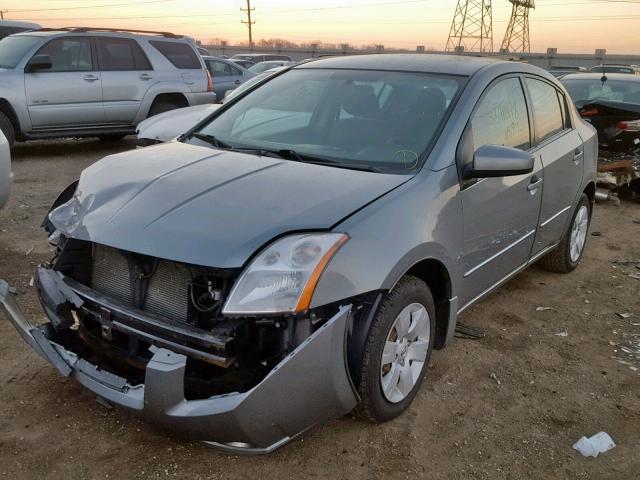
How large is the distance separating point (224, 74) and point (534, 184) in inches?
470

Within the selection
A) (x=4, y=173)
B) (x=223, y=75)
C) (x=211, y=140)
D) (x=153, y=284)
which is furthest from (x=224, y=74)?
(x=153, y=284)

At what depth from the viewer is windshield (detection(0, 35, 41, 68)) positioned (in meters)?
8.91

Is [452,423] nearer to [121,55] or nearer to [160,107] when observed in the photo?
[160,107]

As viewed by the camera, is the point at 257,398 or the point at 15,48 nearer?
the point at 257,398

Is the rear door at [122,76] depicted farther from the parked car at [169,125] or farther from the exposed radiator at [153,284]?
the exposed radiator at [153,284]

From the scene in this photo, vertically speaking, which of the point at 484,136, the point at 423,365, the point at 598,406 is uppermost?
the point at 484,136

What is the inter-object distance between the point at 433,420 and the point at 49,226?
2.15m

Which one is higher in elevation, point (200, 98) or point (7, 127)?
point (200, 98)

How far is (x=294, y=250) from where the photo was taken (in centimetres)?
240

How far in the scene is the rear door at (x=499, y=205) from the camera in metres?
3.28

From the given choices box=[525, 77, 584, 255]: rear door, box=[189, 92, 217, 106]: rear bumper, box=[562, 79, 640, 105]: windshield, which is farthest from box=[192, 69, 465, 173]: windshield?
box=[189, 92, 217, 106]: rear bumper

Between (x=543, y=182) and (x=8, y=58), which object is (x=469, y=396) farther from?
(x=8, y=58)

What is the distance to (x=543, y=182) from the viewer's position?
13.2 ft

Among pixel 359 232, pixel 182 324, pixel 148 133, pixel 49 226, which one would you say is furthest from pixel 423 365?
pixel 148 133
